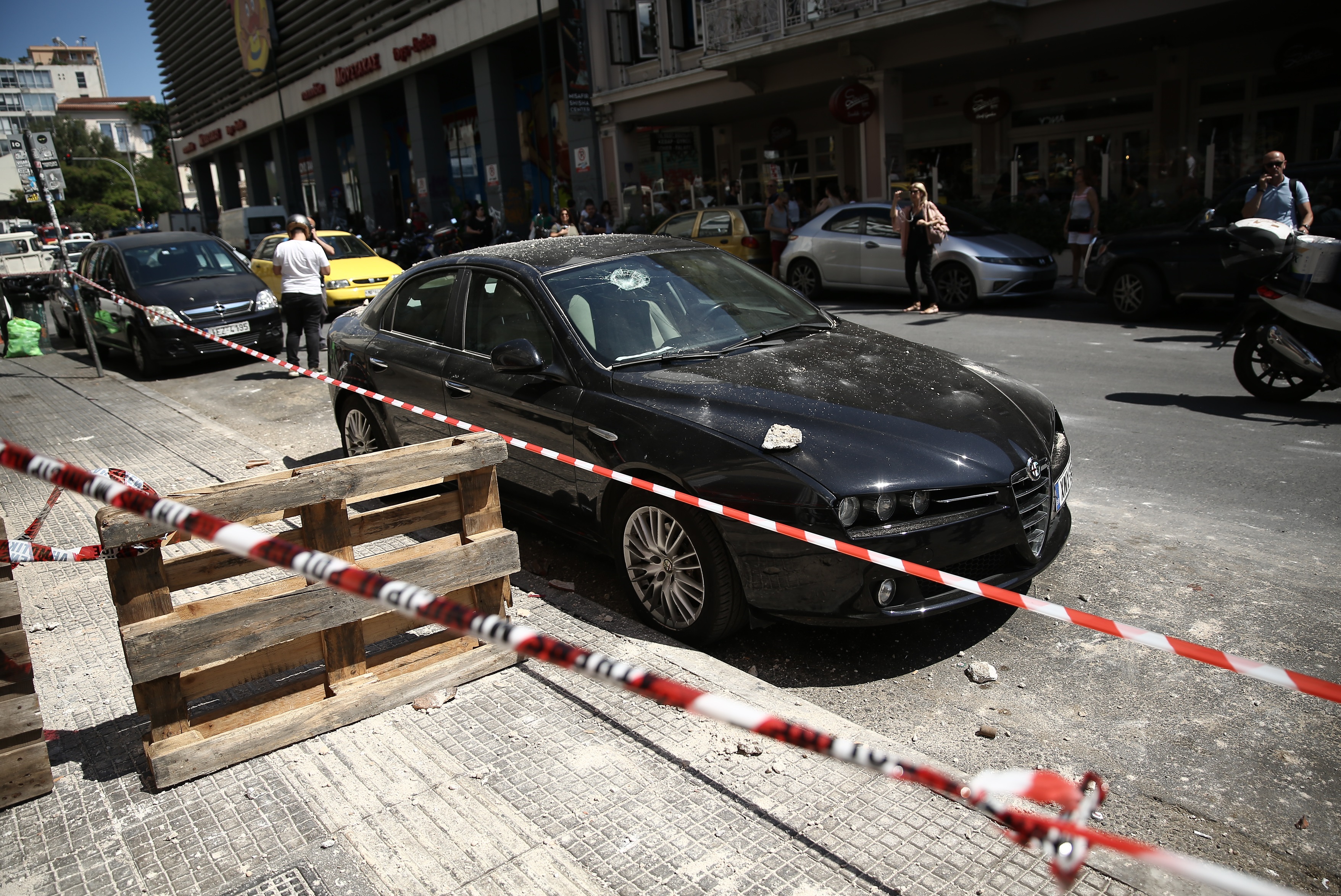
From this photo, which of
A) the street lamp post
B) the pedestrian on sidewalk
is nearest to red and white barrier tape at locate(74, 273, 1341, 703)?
the pedestrian on sidewalk

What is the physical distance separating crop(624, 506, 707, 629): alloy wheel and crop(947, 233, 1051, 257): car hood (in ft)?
36.2

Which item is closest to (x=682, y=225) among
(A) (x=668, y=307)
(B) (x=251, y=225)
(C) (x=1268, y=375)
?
(C) (x=1268, y=375)

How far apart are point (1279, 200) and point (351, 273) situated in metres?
12.9

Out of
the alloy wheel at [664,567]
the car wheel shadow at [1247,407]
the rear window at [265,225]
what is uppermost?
the rear window at [265,225]

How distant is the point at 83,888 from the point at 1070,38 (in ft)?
62.5

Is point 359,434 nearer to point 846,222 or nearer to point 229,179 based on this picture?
point 846,222

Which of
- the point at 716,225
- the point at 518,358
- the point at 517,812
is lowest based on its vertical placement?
the point at 517,812

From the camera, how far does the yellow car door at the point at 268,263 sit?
17312 millimetres

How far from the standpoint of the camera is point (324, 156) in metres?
42.1

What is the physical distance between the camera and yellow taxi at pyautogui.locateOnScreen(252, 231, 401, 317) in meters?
15.0

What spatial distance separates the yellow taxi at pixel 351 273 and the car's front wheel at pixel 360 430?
789 cm

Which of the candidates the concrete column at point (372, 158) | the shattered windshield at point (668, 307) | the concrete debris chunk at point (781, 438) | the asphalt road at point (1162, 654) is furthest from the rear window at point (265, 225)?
the concrete debris chunk at point (781, 438)

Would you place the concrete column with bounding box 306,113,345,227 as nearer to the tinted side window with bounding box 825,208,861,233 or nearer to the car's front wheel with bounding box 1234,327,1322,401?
the tinted side window with bounding box 825,208,861,233

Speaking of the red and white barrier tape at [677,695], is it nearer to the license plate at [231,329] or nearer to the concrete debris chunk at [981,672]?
the concrete debris chunk at [981,672]
